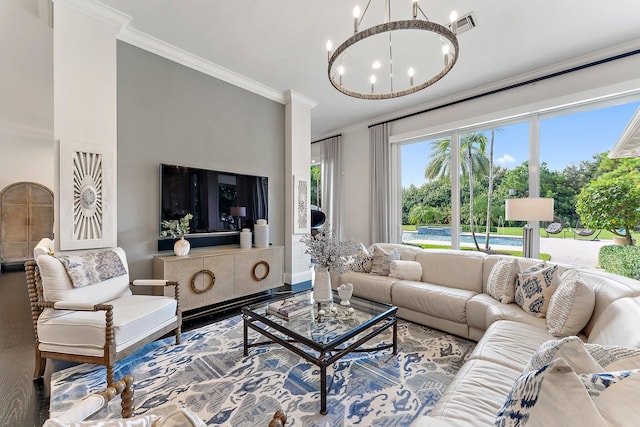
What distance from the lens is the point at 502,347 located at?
164 cm

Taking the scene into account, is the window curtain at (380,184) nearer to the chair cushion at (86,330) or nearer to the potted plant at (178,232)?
the potted plant at (178,232)

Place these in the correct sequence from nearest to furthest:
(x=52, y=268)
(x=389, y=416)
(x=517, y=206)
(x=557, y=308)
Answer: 1. (x=389, y=416)
2. (x=557, y=308)
3. (x=52, y=268)
4. (x=517, y=206)

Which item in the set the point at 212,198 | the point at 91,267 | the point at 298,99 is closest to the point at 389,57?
the point at 298,99

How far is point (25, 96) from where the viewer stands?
399cm

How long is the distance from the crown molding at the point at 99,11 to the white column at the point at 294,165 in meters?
2.27

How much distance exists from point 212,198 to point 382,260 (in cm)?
240

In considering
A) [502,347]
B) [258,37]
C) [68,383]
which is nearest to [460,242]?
[502,347]

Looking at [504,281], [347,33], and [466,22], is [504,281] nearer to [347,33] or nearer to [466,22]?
[466,22]

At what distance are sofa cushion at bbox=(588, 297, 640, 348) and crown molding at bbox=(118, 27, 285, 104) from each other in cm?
444

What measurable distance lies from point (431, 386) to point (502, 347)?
57cm

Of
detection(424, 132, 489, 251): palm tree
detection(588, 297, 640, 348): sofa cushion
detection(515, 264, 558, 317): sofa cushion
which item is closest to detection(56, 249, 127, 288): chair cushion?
detection(588, 297, 640, 348): sofa cushion

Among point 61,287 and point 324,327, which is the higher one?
point 61,287

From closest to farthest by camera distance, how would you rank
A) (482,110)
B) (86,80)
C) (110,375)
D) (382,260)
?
(110,375), (86,80), (382,260), (482,110)

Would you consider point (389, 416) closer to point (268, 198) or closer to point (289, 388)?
point (289, 388)
